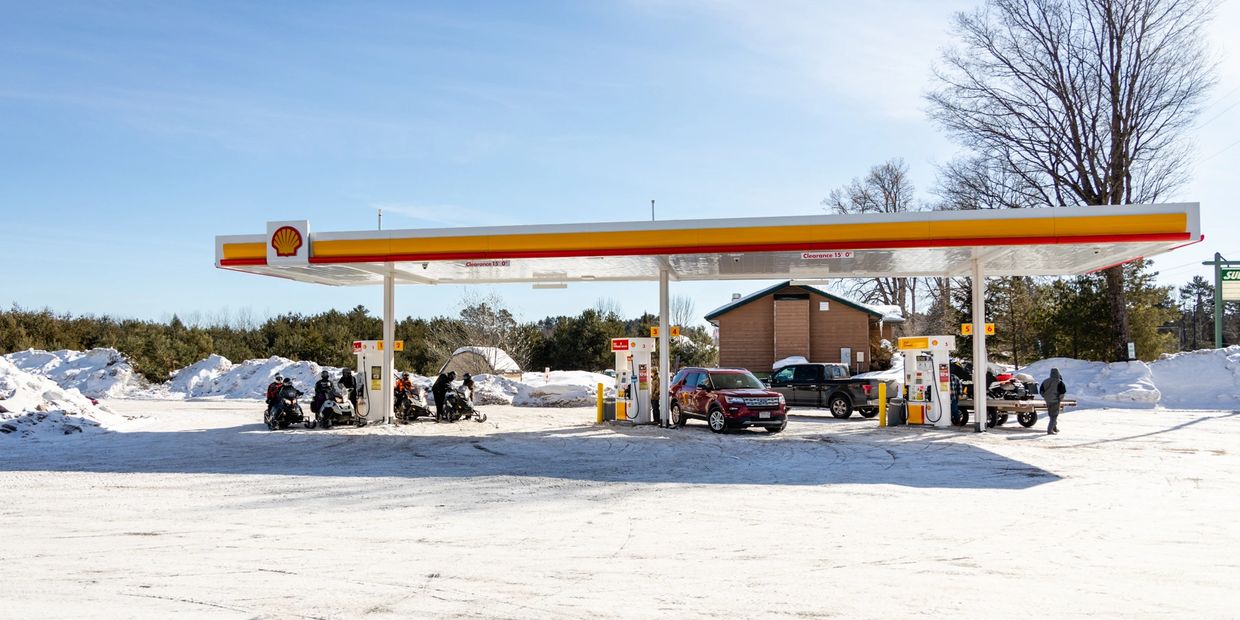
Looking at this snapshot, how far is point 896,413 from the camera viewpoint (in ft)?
A: 69.8

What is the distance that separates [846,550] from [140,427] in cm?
1805

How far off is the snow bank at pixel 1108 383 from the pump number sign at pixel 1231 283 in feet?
21.5

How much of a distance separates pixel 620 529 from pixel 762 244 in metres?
9.80

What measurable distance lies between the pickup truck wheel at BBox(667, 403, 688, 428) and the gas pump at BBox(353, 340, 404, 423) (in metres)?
6.92

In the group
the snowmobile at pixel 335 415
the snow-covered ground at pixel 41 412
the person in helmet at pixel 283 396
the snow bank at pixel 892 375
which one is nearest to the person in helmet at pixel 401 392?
the snowmobile at pixel 335 415

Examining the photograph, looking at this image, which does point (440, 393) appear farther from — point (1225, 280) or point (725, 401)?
point (1225, 280)

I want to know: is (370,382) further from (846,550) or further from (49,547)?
(846,550)

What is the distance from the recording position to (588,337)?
48.9 meters

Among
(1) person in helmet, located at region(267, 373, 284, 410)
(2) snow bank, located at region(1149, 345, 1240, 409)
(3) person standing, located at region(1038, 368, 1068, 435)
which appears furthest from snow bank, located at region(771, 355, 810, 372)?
(1) person in helmet, located at region(267, 373, 284, 410)

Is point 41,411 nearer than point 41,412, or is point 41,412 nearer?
point 41,412

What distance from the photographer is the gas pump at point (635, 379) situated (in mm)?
21516

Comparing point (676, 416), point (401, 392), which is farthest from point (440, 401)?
point (676, 416)

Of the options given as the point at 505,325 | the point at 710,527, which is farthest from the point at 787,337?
the point at 710,527

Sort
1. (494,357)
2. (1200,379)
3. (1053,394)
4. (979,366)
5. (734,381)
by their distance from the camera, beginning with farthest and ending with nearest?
(494,357) → (1200,379) → (734,381) → (979,366) → (1053,394)
